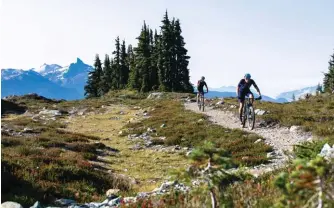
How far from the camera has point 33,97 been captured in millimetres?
72562

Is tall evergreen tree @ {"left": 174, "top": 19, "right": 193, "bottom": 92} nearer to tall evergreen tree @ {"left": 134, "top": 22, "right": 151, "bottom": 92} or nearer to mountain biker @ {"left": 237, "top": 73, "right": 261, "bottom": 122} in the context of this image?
tall evergreen tree @ {"left": 134, "top": 22, "right": 151, "bottom": 92}

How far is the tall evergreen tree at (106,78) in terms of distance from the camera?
10225cm

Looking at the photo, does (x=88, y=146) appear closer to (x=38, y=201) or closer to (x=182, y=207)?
(x=38, y=201)

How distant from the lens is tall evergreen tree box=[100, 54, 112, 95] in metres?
102

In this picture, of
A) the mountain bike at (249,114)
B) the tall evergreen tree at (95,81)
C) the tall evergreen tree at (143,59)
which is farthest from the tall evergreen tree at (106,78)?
the mountain bike at (249,114)

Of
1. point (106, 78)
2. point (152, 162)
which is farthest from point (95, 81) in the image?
point (152, 162)

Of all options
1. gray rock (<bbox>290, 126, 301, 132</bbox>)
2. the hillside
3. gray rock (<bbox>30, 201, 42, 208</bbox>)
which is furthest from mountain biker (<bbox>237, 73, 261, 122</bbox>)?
gray rock (<bbox>30, 201, 42, 208</bbox>)

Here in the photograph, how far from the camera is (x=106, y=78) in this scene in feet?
337

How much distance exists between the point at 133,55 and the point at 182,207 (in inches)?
3735

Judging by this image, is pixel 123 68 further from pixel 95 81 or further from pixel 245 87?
pixel 245 87

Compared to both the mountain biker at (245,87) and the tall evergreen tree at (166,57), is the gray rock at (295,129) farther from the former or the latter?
the tall evergreen tree at (166,57)

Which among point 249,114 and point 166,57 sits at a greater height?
point 166,57

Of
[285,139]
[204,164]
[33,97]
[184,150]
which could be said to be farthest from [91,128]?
[33,97]

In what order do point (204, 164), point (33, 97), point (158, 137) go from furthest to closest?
1. point (33, 97)
2. point (158, 137)
3. point (204, 164)
